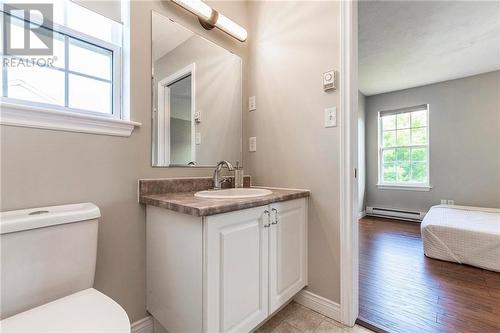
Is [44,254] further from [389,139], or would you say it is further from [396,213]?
[389,139]

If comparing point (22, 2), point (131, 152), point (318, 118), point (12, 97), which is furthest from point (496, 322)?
point (22, 2)

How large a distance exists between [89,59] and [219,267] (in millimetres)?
1249

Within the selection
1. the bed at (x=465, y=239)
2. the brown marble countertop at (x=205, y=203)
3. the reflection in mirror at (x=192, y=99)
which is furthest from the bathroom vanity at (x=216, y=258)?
the bed at (x=465, y=239)

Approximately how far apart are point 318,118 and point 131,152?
118 centimetres

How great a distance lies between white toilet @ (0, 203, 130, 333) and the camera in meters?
0.69

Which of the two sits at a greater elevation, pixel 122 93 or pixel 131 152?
pixel 122 93

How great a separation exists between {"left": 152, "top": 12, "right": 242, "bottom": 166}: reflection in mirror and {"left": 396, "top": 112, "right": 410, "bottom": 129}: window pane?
3.76 metres

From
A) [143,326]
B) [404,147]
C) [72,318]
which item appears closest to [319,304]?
[143,326]

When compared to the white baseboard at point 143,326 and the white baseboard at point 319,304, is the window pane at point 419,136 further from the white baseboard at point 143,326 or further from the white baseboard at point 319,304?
the white baseboard at point 143,326

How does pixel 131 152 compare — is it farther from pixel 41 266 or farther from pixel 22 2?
pixel 22 2

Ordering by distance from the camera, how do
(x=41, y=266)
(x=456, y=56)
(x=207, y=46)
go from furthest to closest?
1. (x=456, y=56)
2. (x=207, y=46)
3. (x=41, y=266)

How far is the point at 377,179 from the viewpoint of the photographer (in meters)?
4.41

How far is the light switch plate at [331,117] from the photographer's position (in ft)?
4.65

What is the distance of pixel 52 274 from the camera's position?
0.85 meters
